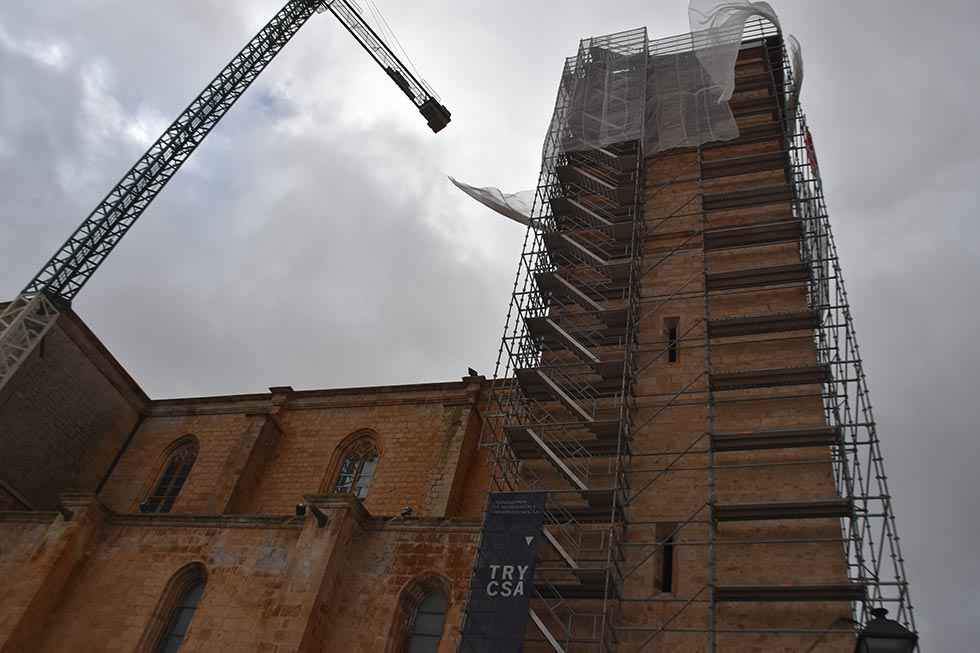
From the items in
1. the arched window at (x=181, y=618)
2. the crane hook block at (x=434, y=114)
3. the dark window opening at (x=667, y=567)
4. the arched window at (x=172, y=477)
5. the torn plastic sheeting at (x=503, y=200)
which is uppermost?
the crane hook block at (x=434, y=114)

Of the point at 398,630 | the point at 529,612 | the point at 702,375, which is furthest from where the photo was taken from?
the point at 702,375

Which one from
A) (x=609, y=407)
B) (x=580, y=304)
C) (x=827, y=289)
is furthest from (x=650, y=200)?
(x=609, y=407)

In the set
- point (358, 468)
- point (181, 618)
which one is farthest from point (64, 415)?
point (181, 618)

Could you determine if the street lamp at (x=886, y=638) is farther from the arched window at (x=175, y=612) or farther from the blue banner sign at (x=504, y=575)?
the arched window at (x=175, y=612)

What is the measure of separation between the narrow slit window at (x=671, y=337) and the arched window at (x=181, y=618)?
432 inches

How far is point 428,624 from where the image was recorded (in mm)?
16031

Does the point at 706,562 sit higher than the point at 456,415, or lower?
lower

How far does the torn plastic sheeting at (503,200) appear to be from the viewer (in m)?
23.8

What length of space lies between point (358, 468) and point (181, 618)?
694cm

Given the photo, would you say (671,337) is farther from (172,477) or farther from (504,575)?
(172,477)

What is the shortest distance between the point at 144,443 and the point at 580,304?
15244 millimetres

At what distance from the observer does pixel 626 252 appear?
2078 cm

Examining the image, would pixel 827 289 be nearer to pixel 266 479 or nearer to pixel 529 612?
pixel 529 612

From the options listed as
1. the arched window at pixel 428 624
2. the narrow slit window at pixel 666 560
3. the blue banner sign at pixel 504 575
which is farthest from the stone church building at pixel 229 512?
the narrow slit window at pixel 666 560
